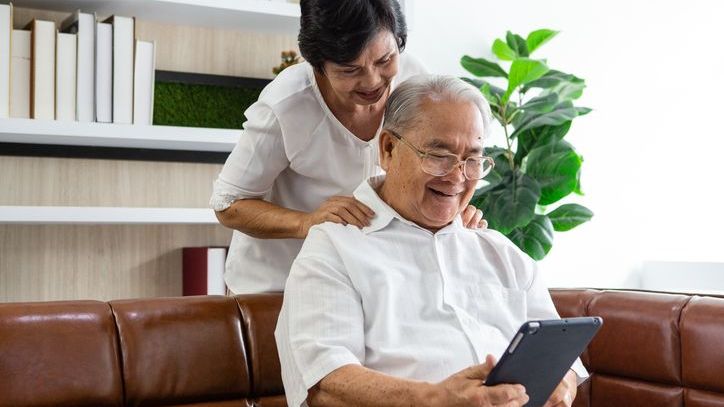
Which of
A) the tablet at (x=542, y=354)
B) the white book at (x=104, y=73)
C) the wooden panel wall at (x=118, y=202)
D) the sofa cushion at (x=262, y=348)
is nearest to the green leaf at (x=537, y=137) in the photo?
the wooden panel wall at (x=118, y=202)

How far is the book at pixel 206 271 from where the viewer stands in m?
3.07

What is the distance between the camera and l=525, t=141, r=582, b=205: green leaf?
366 centimetres

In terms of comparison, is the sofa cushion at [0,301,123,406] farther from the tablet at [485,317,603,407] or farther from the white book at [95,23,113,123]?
the white book at [95,23,113,123]

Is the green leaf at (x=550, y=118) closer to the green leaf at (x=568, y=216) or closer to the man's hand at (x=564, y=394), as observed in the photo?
→ the green leaf at (x=568, y=216)

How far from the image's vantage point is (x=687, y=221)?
4.40 metres

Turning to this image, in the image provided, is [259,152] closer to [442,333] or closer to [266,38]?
[442,333]

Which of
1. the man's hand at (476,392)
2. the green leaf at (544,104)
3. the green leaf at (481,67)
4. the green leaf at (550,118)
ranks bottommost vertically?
the man's hand at (476,392)

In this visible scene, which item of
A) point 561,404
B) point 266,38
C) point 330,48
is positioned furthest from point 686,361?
point 266,38

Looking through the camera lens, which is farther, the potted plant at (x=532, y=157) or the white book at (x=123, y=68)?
the potted plant at (x=532, y=157)

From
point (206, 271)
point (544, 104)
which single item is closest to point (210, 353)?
point (206, 271)

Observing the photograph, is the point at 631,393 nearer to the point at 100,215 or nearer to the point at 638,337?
the point at 638,337

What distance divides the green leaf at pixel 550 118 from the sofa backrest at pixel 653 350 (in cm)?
168

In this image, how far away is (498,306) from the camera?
1.74m

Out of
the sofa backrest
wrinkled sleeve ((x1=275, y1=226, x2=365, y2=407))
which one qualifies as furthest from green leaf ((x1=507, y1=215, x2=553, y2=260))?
wrinkled sleeve ((x1=275, y1=226, x2=365, y2=407))
